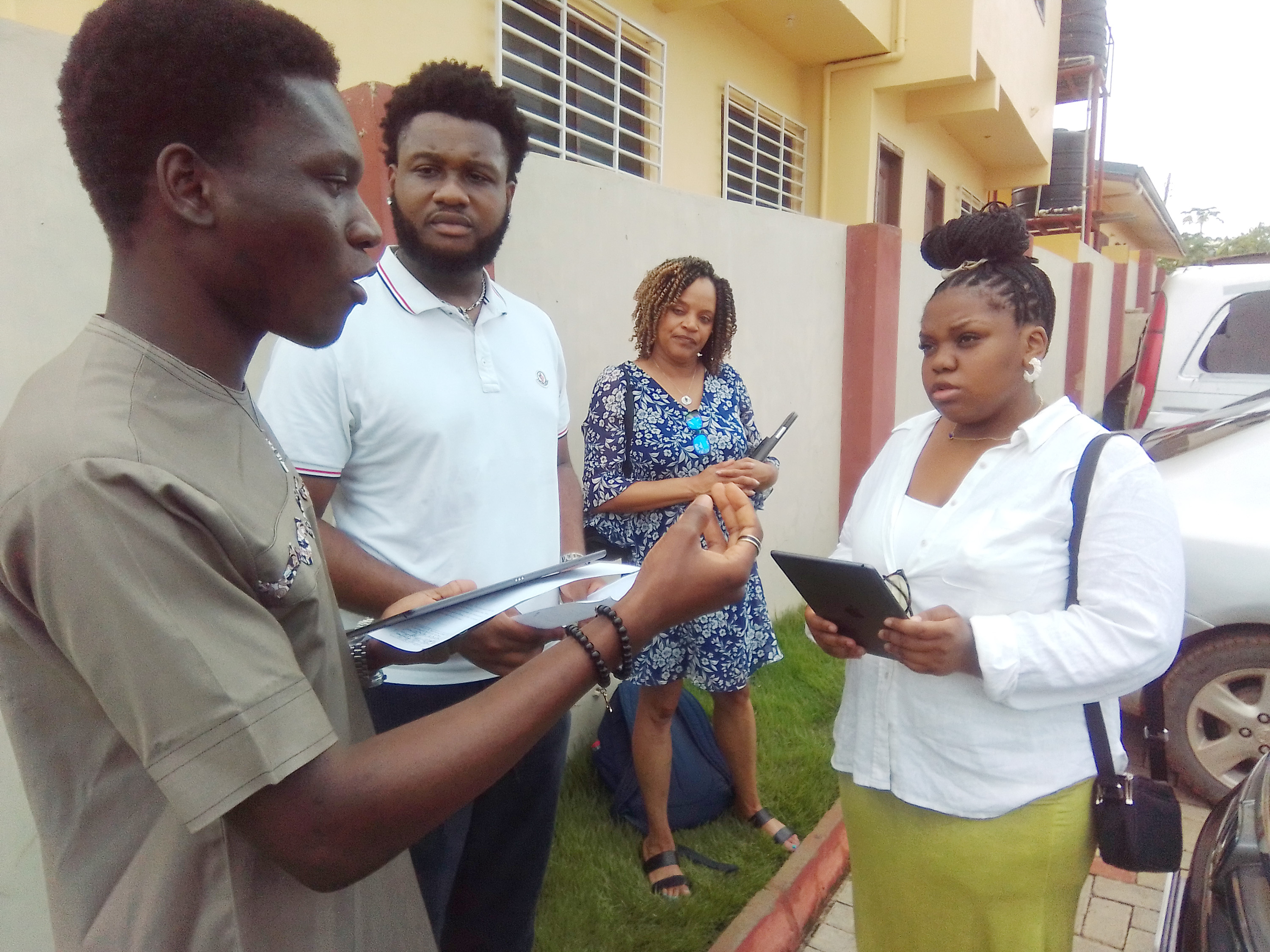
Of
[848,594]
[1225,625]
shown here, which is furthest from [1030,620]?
[1225,625]

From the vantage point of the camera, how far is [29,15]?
2.61 m

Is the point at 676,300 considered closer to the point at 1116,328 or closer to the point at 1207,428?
the point at 1207,428

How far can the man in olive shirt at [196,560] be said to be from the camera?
2.45 ft

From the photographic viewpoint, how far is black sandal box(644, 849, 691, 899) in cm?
260

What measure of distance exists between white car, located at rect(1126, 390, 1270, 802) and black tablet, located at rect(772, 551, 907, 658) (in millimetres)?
2369

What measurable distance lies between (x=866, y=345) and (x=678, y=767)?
335 centimetres

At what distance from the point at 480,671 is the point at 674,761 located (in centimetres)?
138

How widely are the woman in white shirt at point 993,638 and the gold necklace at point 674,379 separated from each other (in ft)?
3.37

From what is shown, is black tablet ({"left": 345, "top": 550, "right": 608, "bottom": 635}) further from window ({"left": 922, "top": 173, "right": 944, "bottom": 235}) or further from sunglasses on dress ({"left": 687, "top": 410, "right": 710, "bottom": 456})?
window ({"left": 922, "top": 173, "right": 944, "bottom": 235})

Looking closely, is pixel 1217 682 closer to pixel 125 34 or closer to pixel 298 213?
pixel 298 213

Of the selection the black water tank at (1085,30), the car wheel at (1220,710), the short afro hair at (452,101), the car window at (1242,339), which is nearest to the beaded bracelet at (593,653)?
the short afro hair at (452,101)

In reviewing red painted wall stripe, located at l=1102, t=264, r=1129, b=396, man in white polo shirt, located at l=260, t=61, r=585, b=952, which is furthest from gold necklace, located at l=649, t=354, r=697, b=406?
red painted wall stripe, located at l=1102, t=264, r=1129, b=396

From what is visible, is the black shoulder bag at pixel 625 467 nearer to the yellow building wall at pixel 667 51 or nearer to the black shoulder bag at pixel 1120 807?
the black shoulder bag at pixel 1120 807

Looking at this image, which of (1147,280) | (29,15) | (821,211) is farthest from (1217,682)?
(1147,280)
